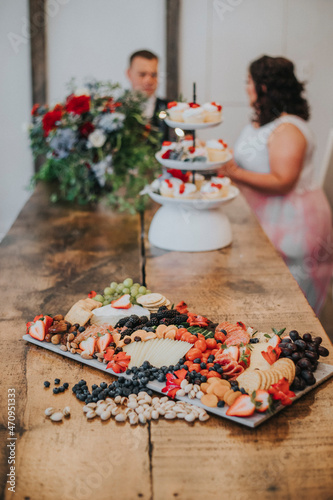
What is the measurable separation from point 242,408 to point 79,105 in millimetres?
1888

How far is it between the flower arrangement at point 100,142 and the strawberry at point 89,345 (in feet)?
4.27

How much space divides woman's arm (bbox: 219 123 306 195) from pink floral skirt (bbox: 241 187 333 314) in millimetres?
178

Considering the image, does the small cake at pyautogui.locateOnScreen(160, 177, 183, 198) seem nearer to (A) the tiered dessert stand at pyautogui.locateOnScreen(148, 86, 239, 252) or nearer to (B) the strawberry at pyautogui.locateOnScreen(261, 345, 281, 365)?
(A) the tiered dessert stand at pyautogui.locateOnScreen(148, 86, 239, 252)

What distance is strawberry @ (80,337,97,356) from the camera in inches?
50.4

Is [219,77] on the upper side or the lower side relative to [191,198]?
upper

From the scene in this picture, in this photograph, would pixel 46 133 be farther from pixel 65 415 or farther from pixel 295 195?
pixel 65 415

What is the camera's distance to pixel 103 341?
1288mm

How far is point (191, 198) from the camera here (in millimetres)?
2066

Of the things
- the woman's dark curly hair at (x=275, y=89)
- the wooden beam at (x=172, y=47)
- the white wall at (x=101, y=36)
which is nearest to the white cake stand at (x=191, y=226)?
the woman's dark curly hair at (x=275, y=89)

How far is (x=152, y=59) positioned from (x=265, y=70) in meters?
1.45

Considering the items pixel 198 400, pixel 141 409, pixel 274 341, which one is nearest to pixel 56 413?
pixel 141 409

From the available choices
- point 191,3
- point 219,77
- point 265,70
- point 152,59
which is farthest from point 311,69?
point 265,70

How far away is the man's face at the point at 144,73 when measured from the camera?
4117 millimetres


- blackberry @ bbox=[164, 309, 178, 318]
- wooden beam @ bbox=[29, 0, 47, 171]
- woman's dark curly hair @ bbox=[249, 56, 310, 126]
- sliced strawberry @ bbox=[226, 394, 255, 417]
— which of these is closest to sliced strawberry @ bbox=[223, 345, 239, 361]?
sliced strawberry @ bbox=[226, 394, 255, 417]
